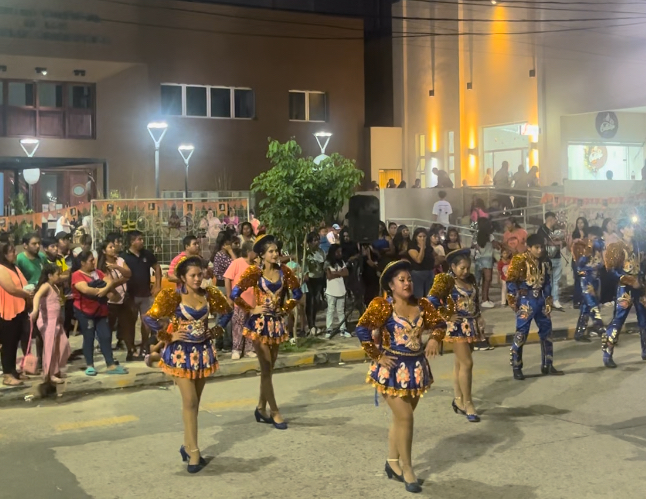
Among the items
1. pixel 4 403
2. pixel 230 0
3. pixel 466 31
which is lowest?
pixel 4 403

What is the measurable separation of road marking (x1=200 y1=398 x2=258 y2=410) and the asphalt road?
12 millimetres

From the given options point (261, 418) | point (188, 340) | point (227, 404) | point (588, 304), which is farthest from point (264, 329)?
point (588, 304)

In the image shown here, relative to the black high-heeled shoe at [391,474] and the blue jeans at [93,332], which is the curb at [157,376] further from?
the black high-heeled shoe at [391,474]

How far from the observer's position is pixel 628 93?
24562 millimetres

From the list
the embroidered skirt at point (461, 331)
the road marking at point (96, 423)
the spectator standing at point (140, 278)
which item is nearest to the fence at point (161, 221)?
the spectator standing at point (140, 278)

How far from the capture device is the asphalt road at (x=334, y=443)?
21.6 ft

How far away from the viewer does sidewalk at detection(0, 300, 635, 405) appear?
10.4 metres

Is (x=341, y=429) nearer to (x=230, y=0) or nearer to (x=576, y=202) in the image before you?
(x=576, y=202)

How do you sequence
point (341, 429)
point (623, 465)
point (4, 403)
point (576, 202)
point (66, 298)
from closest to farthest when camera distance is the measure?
point (623, 465)
point (341, 429)
point (4, 403)
point (66, 298)
point (576, 202)

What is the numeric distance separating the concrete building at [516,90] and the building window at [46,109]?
36.1 ft

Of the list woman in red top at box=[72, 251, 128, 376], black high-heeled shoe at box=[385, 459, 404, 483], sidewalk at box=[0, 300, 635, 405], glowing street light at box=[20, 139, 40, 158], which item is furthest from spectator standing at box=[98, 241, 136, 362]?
glowing street light at box=[20, 139, 40, 158]

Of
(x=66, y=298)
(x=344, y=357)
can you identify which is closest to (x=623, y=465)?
(x=344, y=357)

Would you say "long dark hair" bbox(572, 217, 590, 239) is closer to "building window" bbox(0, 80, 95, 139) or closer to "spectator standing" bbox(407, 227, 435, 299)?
"spectator standing" bbox(407, 227, 435, 299)

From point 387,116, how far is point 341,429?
29.8m
